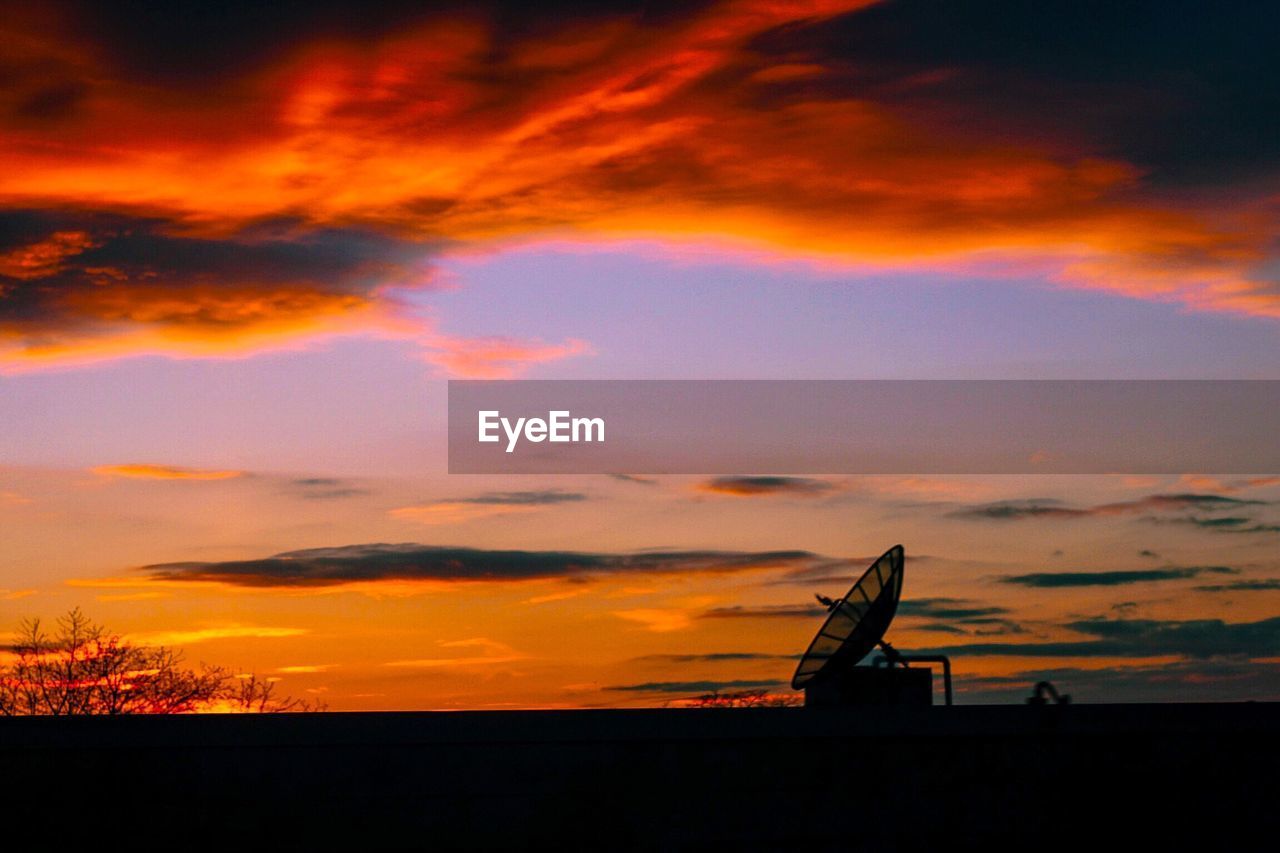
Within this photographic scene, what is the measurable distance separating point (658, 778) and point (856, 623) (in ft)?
21.0

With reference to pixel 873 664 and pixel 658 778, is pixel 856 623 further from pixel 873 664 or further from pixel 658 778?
pixel 658 778

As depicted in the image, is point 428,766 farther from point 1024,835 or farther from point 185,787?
Answer: point 1024,835

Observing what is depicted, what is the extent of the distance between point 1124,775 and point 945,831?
1999 millimetres

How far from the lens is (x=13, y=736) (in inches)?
448

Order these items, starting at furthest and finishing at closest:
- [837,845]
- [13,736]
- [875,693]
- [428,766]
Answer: [875,693]
[837,845]
[428,766]
[13,736]

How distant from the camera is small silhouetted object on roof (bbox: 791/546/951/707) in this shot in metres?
17.4

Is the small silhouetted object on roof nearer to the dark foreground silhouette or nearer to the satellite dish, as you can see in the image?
the satellite dish

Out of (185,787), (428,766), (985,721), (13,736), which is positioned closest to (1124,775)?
(985,721)

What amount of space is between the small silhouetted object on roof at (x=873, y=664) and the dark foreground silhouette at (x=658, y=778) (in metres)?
3.80

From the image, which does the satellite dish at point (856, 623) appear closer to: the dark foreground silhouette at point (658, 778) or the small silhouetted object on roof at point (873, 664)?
the small silhouetted object on roof at point (873, 664)

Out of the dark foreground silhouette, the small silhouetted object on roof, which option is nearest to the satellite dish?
the small silhouetted object on roof

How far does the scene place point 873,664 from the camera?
1809 cm

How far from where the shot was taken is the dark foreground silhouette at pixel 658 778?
38.0ft

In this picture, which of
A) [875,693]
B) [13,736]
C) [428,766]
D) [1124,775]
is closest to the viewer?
[13,736]
